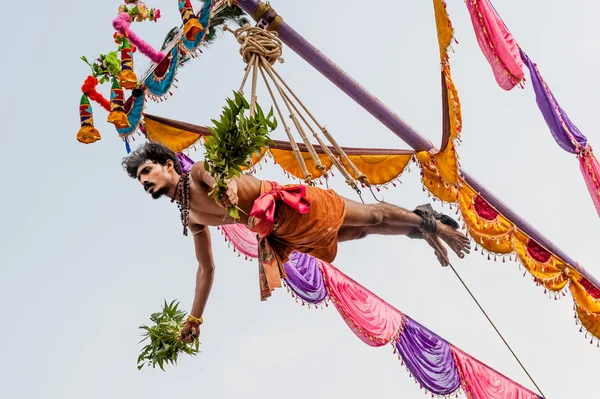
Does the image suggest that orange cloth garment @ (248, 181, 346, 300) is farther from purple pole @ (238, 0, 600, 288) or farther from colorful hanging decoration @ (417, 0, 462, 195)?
colorful hanging decoration @ (417, 0, 462, 195)

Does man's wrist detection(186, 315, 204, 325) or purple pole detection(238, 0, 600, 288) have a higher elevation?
purple pole detection(238, 0, 600, 288)

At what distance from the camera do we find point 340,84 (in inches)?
155

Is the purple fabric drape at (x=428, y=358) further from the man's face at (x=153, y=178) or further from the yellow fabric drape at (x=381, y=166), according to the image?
the man's face at (x=153, y=178)

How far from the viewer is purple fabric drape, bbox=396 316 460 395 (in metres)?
5.08

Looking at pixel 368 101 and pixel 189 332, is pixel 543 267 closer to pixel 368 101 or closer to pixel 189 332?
pixel 368 101

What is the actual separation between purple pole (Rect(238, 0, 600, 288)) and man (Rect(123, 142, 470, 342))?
0.74 metres

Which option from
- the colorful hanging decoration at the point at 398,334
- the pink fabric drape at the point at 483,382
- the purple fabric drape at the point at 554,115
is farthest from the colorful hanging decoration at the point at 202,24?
the pink fabric drape at the point at 483,382

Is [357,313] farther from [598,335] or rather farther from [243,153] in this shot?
[243,153]

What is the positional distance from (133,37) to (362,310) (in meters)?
2.12

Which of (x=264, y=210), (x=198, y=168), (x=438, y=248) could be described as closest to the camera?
(x=264, y=210)

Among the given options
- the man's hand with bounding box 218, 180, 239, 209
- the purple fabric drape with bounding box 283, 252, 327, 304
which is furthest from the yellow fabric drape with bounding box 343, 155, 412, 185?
the man's hand with bounding box 218, 180, 239, 209

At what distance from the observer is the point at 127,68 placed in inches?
149

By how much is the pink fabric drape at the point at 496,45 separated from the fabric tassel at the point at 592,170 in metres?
0.67

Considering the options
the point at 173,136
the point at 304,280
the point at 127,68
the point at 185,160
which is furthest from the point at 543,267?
the point at 127,68
